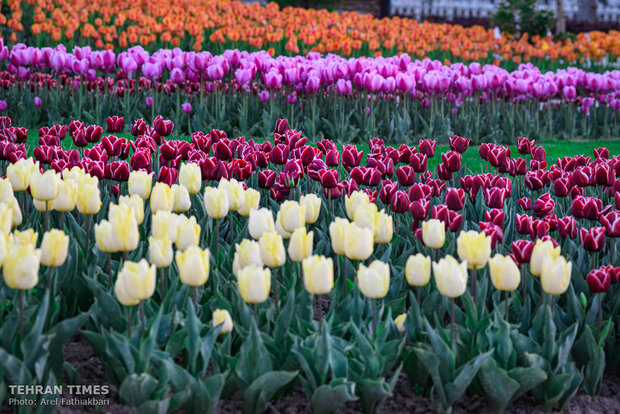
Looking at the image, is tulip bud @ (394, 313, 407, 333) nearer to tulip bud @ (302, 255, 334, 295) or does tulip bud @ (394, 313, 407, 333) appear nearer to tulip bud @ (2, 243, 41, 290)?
tulip bud @ (302, 255, 334, 295)

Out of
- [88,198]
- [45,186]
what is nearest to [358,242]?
[88,198]

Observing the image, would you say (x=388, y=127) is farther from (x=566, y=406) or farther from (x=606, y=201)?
(x=566, y=406)

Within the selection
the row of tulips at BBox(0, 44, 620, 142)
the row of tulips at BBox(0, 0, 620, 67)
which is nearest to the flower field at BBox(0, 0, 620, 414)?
the row of tulips at BBox(0, 44, 620, 142)

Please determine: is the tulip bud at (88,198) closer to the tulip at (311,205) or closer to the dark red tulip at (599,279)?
the tulip at (311,205)

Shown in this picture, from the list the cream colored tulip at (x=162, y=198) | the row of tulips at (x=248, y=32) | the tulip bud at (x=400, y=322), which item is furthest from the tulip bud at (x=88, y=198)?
the row of tulips at (x=248, y=32)

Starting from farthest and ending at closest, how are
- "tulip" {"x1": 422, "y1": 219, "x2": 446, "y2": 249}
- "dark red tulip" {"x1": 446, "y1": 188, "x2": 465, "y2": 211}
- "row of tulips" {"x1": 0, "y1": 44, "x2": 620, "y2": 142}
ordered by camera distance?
1. "row of tulips" {"x1": 0, "y1": 44, "x2": 620, "y2": 142}
2. "dark red tulip" {"x1": 446, "y1": 188, "x2": 465, "y2": 211}
3. "tulip" {"x1": 422, "y1": 219, "x2": 446, "y2": 249}

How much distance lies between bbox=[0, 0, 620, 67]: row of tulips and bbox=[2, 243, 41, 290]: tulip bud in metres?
8.84

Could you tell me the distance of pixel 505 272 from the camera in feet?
9.34

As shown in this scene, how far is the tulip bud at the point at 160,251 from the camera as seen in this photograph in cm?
283

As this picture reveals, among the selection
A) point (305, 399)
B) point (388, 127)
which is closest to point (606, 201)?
point (305, 399)

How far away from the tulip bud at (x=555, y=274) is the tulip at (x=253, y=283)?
3.29 feet

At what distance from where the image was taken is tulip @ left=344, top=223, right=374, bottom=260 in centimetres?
289

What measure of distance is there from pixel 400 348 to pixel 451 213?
88cm

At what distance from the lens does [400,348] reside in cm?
284
